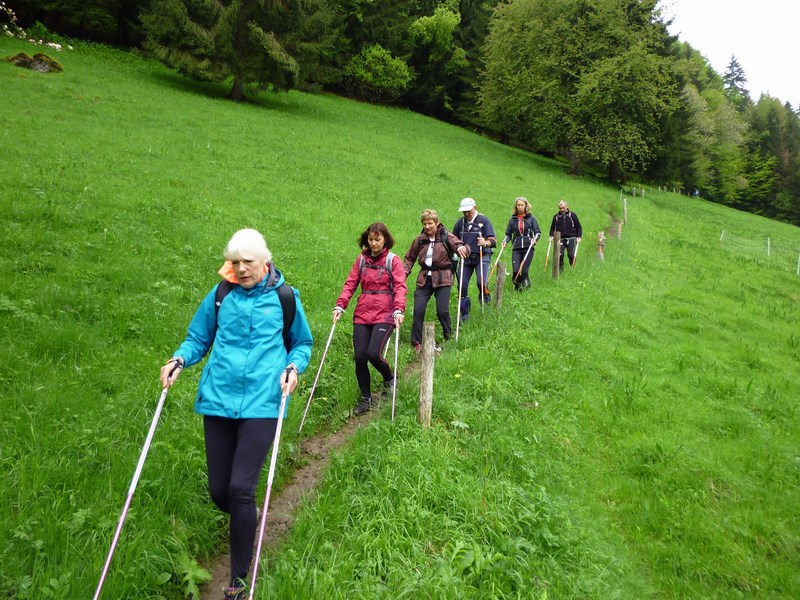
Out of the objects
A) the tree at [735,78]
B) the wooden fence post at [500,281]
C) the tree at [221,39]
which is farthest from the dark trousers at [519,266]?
the tree at [735,78]

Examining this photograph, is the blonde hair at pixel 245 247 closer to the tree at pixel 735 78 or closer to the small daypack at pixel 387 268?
the small daypack at pixel 387 268

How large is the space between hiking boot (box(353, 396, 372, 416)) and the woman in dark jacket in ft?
22.1

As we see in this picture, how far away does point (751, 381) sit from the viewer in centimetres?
860

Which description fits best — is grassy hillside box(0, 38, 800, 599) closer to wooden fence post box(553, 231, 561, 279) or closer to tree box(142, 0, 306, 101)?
wooden fence post box(553, 231, 561, 279)

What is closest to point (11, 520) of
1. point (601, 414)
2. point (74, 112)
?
point (601, 414)

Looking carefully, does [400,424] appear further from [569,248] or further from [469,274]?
[569,248]

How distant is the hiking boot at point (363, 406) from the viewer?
661cm

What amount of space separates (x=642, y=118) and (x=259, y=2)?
28.2m

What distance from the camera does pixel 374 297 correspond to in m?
6.48

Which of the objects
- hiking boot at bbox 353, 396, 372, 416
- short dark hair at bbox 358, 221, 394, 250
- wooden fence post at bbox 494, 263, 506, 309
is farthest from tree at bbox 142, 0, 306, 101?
hiking boot at bbox 353, 396, 372, 416

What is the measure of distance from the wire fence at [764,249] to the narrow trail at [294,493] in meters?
21.2

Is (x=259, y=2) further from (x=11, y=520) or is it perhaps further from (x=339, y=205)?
(x=11, y=520)

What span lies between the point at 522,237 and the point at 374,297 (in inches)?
263

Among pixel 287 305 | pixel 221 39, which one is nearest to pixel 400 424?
pixel 287 305
